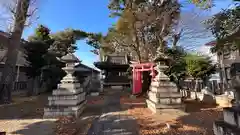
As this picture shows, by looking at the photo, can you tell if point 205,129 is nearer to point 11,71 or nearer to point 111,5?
point 11,71

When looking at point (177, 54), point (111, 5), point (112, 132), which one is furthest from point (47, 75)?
point (112, 132)

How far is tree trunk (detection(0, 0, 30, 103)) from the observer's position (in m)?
11.1

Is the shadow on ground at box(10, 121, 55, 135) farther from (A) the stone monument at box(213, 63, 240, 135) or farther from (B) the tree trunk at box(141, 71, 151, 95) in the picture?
(B) the tree trunk at box(141, 71, 151, 95)

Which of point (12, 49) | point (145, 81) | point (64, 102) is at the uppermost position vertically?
point (12, 49)

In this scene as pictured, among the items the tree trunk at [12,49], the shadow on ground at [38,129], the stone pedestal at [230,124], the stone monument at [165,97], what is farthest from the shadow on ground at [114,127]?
the tree trunk at [12,49]

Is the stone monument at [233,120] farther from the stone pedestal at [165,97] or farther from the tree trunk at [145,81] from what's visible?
the tree trunk at [145,81]

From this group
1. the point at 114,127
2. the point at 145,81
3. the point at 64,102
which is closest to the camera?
the point at 114,127

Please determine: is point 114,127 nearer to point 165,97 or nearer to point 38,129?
point 38,129

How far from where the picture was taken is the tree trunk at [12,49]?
11062mm

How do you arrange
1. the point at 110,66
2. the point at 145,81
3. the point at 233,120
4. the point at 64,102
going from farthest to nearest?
the point at 110,66 < the point at 145,81 < the point at 64,102 < the point at 233,120

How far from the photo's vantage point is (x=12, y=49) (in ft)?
38.0

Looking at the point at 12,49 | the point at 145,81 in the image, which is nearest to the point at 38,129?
the point at 12,49

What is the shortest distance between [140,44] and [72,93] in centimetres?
905

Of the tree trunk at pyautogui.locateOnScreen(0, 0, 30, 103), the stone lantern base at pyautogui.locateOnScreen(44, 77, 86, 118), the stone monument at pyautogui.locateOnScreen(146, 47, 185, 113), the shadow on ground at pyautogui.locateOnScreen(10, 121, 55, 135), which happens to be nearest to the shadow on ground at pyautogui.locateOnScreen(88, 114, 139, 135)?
the shadow on ground at pyautogui.locateOnScreen(10, 121, 55, 135)
